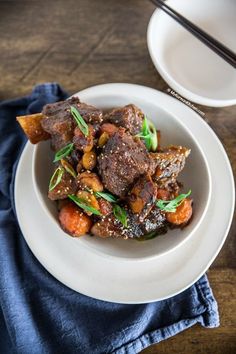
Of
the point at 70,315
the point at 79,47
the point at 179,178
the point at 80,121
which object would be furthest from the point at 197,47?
the point at 70,315

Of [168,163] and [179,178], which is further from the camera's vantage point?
[179,178]

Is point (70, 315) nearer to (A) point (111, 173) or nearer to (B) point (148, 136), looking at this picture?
(A) point (111, 173)

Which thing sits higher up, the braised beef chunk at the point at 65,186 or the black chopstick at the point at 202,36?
the black chopstick at the point at 202,36

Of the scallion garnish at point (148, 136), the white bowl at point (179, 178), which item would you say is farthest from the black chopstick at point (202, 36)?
A: the scallion garnish at point (148, 136)

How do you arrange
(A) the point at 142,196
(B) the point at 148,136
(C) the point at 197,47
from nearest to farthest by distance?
(A) the point at 142,196 → (B) the point at 148,136 → (C) the point at 197,47

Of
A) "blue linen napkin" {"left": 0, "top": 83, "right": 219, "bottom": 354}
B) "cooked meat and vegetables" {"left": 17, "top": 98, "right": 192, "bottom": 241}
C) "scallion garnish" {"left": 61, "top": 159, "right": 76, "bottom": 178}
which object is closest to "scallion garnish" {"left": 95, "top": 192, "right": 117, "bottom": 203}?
"cooked meat and vegetables" {"left": 17, "top": 98, "right": 192, "bottom": 241}

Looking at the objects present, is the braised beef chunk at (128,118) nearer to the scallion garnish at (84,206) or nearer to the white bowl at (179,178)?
the white bowl at (179,178)
